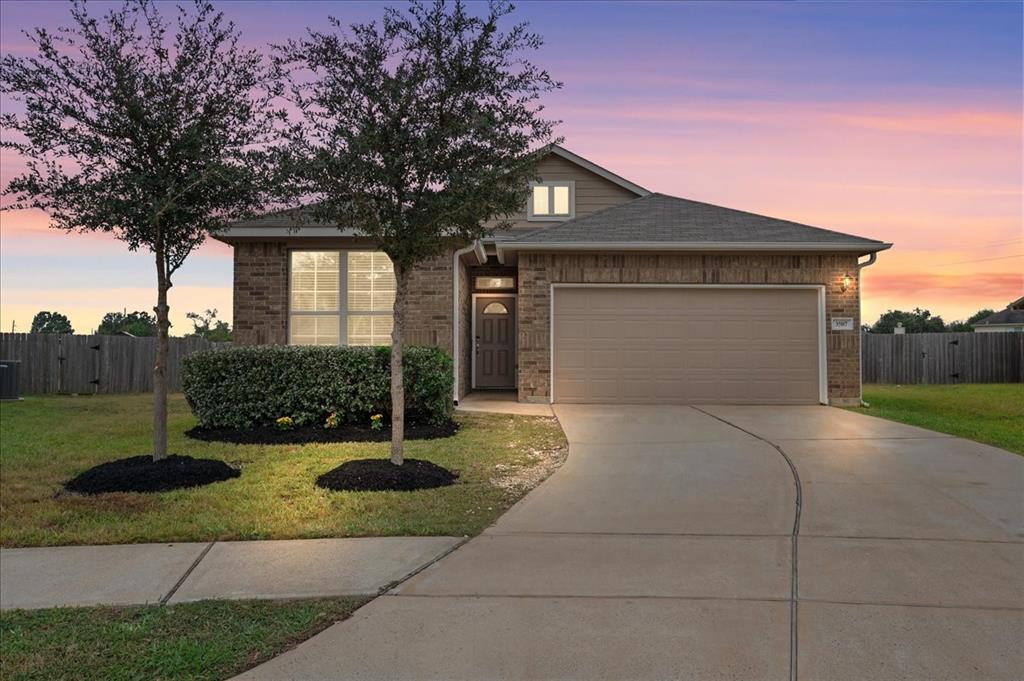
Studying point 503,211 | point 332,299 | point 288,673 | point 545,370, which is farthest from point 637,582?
point 332,299

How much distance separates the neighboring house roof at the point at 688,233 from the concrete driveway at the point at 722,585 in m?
6.44

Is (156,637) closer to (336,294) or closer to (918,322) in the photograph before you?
(336,294)

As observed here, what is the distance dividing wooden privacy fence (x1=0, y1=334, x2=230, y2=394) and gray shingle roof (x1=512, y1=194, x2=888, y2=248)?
10651 mm

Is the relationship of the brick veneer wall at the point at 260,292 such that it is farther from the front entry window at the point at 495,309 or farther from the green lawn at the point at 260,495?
the front entry window at the point at 495,309

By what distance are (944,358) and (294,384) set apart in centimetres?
2270

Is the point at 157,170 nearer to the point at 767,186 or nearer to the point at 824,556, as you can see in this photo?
the point at 824,556

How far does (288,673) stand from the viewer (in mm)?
3162

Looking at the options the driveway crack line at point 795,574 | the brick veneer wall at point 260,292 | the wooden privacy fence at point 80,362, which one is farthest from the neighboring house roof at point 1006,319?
the wooden privacy fence at point 80,362

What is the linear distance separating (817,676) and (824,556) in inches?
69.9

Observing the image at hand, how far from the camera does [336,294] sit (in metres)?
13.5

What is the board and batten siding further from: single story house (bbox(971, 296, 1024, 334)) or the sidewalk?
single story house (bbox(971, 296, 1024, 334))

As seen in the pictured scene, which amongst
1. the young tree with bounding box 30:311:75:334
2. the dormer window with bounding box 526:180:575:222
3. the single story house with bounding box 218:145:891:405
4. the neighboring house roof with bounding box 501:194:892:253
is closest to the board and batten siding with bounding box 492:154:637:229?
the dormer window with bounding box 526:180:575:222

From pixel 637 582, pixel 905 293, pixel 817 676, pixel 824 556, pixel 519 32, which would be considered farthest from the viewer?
pixel 905 293

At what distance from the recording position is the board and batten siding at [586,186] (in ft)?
58.1
